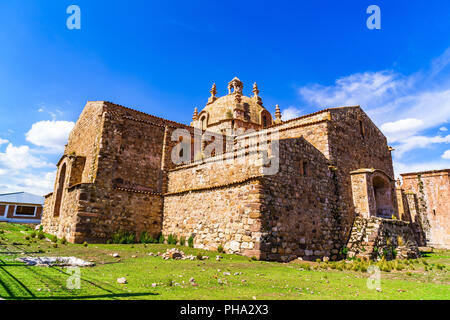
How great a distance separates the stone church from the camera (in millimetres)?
12047

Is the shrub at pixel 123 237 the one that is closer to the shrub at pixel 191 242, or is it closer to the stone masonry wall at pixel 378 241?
the shrub at pixel 191 242

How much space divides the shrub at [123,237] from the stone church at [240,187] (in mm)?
303

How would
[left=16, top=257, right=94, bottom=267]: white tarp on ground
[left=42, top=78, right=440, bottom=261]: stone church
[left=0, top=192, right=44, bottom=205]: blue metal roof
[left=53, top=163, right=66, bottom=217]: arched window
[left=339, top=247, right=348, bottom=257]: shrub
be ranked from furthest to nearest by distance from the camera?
[left=0, top=192, right=44, bottom=205]: blue metal roof, [left=53, top=163, right=66, bottom=217]: arched window, [left=339, top=247, right=348, bottom=257]: shrub, [left=42, top=78, right=440, bottom=261]: stone church, [left=16, top=257, right=94, bottom=267]: white tarp on ground

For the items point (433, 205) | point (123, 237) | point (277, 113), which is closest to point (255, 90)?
point (277, 113)

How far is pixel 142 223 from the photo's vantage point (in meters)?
16.0

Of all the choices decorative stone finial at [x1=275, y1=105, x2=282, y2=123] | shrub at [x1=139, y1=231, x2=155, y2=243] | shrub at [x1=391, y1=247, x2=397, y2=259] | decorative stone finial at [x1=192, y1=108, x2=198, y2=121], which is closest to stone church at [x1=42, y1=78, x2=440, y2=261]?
shrub at [x1=391, y1=247, x2=397, y2=259]

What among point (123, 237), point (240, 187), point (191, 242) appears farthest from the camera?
point (123, 237)

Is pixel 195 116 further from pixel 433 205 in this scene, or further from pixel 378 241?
pixel 433 205

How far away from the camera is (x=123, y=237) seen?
15.0m

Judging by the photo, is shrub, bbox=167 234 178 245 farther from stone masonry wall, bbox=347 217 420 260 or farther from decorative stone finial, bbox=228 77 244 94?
decorative stone finial, bbox=228 77 244 94

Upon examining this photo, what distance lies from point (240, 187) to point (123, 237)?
7.64 metres

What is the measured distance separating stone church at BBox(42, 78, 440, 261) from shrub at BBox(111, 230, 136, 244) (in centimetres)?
30

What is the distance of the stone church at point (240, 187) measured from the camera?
12047mm

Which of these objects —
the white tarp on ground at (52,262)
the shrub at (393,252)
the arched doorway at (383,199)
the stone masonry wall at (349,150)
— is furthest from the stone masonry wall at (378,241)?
the white tarp on ground at (52,262)
